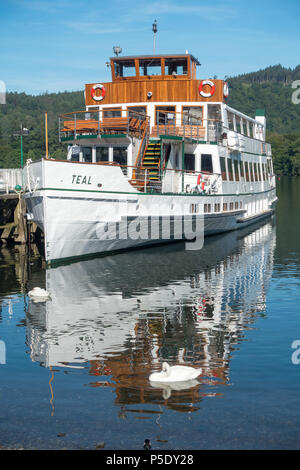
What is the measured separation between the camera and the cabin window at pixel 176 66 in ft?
100

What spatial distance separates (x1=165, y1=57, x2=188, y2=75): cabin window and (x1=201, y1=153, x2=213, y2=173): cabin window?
5.06 metres

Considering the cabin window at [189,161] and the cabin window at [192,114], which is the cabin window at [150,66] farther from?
the cabin window at [189,161]

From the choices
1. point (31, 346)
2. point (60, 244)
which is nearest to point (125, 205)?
point (60, 244)

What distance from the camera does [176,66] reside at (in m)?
30.9

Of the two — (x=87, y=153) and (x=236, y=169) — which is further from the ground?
(x=87, y=153)

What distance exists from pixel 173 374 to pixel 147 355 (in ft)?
5.66

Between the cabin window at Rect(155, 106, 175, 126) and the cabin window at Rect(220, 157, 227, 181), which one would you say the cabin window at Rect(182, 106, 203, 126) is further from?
the cabin window at Rect(220, 157, 227, 181)

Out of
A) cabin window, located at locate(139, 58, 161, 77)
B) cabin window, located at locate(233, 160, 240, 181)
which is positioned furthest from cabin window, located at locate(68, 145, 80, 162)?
cabin window, located at locate(233, 160, 240, 181)

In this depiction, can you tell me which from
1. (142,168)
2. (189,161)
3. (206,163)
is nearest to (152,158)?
(142,168)

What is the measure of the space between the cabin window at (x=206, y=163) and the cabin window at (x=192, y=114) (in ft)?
5.86

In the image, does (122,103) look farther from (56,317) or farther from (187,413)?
(187,413)

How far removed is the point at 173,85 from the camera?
2939 cm

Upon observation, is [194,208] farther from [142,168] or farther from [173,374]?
[173,374]

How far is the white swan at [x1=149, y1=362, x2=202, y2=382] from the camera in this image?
982 cm
